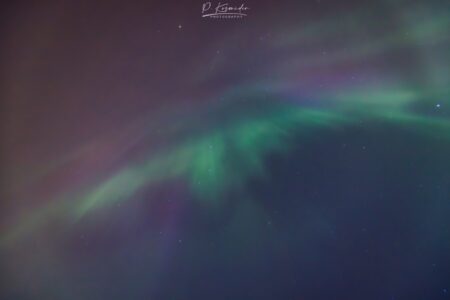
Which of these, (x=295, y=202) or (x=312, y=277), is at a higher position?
(x=295, y=202)

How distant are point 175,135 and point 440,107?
3.25 feet

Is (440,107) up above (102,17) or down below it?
below

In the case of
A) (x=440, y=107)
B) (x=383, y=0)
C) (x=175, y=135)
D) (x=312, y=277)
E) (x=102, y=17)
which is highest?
(x=102, y=17)

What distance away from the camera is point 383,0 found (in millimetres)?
1568

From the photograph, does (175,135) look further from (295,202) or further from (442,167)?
(442,167)

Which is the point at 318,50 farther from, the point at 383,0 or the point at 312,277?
the point at 312,277

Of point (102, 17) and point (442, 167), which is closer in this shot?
point (442, 167)

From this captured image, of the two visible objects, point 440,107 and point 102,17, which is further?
point 102,17

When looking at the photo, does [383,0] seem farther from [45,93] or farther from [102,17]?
[45,93]

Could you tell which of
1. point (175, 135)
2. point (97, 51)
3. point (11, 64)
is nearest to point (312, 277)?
point (175, 135)

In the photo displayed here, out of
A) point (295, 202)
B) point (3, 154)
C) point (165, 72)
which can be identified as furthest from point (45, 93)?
point (295, 202)

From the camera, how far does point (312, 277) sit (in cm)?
155

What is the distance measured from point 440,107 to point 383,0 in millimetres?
451

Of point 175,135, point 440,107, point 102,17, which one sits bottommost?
point 440,107
